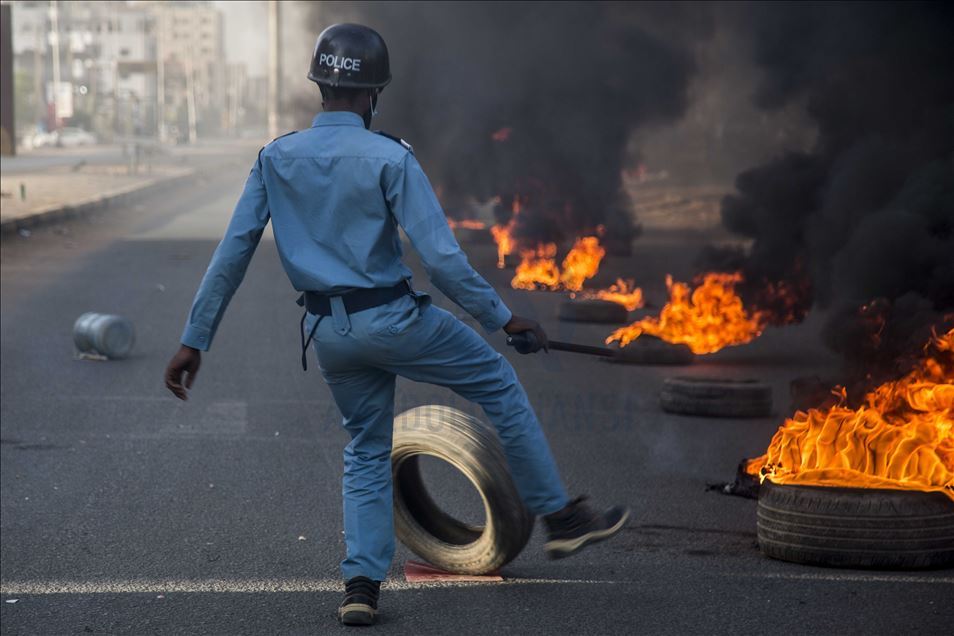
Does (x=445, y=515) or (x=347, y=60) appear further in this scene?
(x=445, y=515)

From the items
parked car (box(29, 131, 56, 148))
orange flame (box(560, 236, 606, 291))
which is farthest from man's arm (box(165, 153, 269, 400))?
parked car (box(29, 131, 56, 148))

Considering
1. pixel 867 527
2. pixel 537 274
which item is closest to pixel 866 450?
pixel 867 527

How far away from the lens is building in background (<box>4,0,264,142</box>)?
317 feet

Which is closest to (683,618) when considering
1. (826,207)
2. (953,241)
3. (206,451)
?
(206,451)

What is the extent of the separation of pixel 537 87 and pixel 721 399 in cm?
1722

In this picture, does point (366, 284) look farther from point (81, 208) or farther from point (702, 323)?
point (81, 208)

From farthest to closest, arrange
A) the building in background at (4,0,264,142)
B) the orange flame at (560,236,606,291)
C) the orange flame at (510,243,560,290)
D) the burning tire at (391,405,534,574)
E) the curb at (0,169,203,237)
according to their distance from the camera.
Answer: the building in background at (4,0,264,142)
the curb at (0,169,203,237)
the orange flame at (560,236,606,291)
the orange flame at (510,243,560,290)
the burning tire at (391,405,534,574)

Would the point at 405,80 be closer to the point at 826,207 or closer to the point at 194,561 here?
the point at 826,207

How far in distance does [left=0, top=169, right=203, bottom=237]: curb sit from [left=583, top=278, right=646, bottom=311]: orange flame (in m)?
10.3

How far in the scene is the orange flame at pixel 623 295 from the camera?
1518 cm

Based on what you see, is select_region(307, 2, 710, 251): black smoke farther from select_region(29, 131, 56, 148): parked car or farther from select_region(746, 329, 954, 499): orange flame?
select_region(29, 131, 56, 148): parked car

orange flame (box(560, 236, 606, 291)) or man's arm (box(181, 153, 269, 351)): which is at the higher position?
man's arm (box(181, 153, 269, 351))

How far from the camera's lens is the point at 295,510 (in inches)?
235

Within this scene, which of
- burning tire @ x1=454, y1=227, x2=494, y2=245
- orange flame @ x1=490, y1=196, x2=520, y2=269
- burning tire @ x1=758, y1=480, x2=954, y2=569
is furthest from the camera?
burning tire @ x1=454, y1=227, x2=494, y2=245
